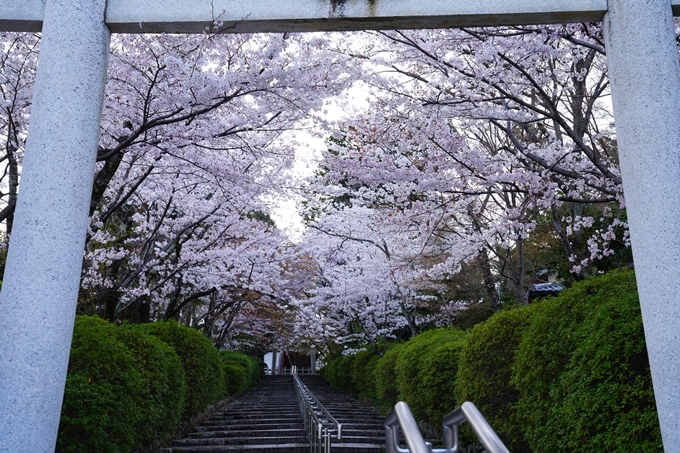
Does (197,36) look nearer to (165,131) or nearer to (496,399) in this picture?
(165,131)

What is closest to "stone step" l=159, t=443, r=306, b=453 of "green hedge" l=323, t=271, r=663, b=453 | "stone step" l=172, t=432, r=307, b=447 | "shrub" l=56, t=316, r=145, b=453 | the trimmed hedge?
"stone step" l=172, t=432, r=307, b=447

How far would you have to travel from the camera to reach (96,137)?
374cm

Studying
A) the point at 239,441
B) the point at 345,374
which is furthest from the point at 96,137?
the point at 345,374

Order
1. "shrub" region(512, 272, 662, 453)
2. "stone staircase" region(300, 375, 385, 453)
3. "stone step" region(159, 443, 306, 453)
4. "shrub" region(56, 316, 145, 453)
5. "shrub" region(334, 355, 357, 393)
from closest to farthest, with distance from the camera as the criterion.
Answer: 1. "shrub" region(512, 272, 662, 453)
2. "shrub" region(56, 316, 145, 453)
3. "stone step" region(159, 443, 306, 453)
4. "stone staircase" region(300, 375, 385, 453)
5. "shrub" region(334, 355, 357, 393)

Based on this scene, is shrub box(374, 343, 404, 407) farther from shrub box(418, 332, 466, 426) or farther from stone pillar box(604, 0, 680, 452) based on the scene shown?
stone pillar box(604, 0, 680, 452)

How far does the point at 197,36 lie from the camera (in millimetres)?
6336

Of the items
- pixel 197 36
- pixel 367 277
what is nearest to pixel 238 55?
pixel 197 36

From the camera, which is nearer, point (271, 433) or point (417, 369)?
point (417, 369)

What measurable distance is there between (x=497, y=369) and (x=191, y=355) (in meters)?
5.36

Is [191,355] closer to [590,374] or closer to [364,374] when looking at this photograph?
[590,374]

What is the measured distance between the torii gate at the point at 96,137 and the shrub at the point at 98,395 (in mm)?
1407

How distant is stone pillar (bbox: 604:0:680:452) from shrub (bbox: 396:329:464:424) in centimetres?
543

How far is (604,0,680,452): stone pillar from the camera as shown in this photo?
319cm

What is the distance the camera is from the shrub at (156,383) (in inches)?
245
